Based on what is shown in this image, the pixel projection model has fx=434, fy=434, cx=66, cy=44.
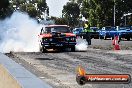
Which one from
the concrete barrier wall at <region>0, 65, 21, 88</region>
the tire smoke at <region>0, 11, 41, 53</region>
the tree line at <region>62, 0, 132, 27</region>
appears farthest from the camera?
the tree line at <region>62, 0, 132, 27</region>

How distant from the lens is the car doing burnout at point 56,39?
25.4 meters

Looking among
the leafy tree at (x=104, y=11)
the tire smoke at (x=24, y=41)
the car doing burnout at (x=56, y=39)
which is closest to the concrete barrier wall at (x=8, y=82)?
the car doing burnout at (x=56, y=39)

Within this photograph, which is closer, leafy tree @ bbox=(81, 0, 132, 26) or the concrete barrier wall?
the concrete barrier wall

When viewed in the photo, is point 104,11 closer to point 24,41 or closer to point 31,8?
point 24,41

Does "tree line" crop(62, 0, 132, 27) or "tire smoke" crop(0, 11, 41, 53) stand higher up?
"tree line" crop(62, 0, 132, 27)

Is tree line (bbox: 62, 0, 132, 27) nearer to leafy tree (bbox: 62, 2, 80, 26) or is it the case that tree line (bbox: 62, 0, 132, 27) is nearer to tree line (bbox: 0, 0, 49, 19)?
tree line (bbox: 0, 0, 49, 19)

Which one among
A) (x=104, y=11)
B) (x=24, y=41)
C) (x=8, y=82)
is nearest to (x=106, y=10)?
(x=104, y=11)

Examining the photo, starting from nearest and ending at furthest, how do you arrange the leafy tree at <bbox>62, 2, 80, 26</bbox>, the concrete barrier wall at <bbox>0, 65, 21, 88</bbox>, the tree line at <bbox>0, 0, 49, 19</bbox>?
1. the concrete barrier wall at <bbox>0, 65, 21, 88</bbox>
2. the tree line at <bbox>0, 0, 49, 19</bbox>
3. the leafy tree at <bbox>62, 2, 80, 26</bbox>

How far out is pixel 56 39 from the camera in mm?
25531

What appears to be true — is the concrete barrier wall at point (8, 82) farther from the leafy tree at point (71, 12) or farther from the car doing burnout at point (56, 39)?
the leafy tree at point (71, 12)

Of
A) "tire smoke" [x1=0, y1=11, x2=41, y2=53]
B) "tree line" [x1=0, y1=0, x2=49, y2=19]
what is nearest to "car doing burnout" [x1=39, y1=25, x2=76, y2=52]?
"tire smoke" [x1=0, y1=11, x2=41, y2=53]

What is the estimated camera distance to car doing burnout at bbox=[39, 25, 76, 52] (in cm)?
2536

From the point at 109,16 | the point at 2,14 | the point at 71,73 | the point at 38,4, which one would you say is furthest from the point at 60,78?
the point at 38,4

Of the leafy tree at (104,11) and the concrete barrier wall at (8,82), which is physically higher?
the leafy tree at (104,11)
